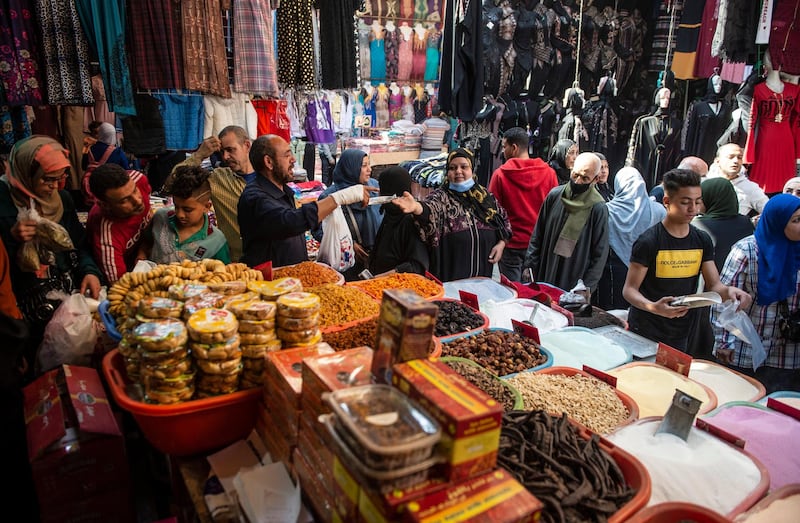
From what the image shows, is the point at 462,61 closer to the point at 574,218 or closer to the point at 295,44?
the point at 295,44

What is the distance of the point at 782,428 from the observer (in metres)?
1.83

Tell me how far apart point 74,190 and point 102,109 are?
787 mm

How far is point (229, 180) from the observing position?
334cm

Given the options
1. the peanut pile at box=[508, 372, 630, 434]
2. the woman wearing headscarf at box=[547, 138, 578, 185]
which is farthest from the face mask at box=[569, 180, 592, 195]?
the peanut pile at box=[508, 372, 630, 434]

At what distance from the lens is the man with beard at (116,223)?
2381 millimetres

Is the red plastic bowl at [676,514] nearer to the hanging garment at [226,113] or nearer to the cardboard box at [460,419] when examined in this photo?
the cardboard box at [460,419]

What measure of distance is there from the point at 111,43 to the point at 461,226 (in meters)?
2.80

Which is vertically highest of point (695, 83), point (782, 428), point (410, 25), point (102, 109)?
point (410, 25)

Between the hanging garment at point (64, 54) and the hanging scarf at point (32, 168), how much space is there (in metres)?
1.27

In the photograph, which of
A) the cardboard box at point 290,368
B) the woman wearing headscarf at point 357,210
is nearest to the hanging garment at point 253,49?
the woman wearing headscarf at point 357,210

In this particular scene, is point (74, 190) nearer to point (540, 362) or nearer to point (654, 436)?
point (540, 362)

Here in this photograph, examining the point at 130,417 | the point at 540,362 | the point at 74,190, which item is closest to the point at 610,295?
the point at 540,362

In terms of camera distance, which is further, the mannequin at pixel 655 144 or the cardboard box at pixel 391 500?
the mannequin at pixel 655 144

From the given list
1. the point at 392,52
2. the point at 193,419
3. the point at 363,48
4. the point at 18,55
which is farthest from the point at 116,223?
the point at 392,52
